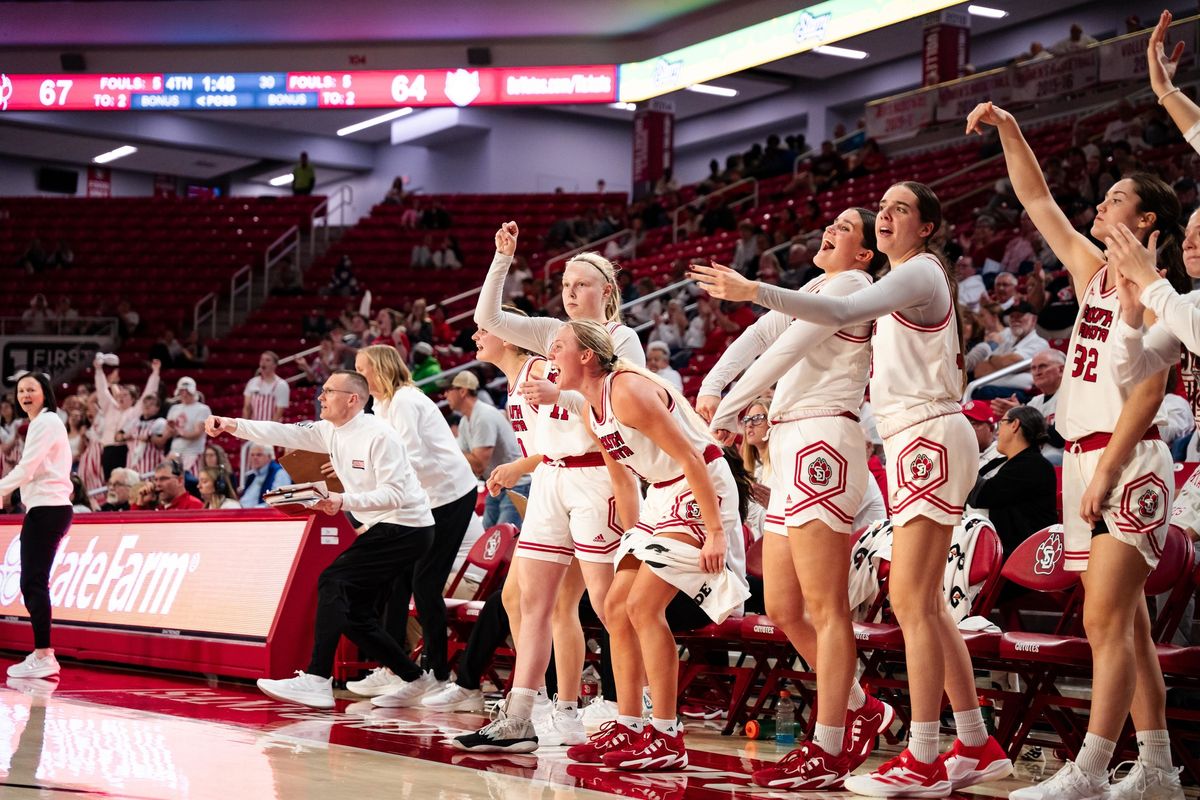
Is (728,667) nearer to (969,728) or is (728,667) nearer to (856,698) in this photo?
(856,698)

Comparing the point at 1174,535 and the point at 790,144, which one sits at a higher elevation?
the point at 790,144

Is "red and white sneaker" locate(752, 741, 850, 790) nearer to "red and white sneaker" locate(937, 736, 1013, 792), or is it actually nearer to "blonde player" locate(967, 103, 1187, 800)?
"red and white sneaker" locate(937, 736, 1013, 792)

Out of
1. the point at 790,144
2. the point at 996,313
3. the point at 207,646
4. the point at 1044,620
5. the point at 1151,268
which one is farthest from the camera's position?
the point at 790,144

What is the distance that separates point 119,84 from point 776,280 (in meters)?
14.9

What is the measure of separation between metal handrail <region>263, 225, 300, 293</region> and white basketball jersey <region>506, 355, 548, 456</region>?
19144 mm

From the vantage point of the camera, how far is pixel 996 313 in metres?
10.5

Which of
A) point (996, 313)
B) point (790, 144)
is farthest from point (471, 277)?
point (996, 313)

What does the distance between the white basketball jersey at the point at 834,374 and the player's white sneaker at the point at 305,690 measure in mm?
3170

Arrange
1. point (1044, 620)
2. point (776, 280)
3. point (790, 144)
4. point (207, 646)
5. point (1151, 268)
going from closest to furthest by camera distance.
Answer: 1. point (1151, 268)
2. point (1044, 620)
3. point (207, 646)
4. point (776, 280)
5. point (790, 144)

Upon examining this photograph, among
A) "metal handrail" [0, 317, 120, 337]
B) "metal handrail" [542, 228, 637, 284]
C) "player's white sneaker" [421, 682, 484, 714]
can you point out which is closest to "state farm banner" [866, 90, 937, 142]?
"metal handrail" [542, 228, 637, 284]

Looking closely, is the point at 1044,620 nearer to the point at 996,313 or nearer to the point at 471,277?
the point at 996,313

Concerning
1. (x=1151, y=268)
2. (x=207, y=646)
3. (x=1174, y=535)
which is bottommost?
(x=207, y=646)

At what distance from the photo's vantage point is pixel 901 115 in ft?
67.6

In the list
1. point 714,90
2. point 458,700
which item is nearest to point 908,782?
point 458,700
